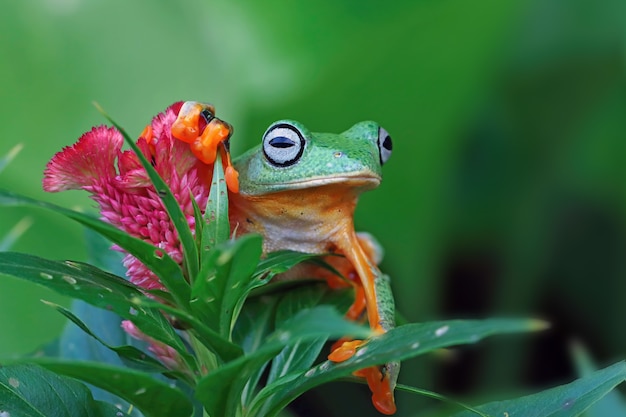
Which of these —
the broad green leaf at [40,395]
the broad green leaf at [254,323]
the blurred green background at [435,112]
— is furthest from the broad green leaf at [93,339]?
the blurred green background at [435,112]

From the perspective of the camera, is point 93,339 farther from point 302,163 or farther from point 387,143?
point 387,143

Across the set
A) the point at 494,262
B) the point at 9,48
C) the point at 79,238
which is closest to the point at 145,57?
the point at 9,48

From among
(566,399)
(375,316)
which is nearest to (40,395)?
(375,316)

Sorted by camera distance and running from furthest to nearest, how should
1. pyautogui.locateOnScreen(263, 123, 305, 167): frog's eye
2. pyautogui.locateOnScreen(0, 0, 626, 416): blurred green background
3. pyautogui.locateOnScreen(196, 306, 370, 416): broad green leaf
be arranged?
pyautogui.locateOnScreen(0, 0, 626, 416): blurred green background < pyautogui.locateOnScreen(263, 123, 305, 167): frog's eye < pyautogui.locateOnScreen(196, 306, 370, 416): broad green leaf

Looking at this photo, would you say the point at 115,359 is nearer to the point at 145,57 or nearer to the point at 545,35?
the point at 145,57

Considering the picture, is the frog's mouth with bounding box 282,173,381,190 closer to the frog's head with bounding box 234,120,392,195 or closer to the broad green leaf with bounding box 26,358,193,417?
the frog's head with bounding box 234,120,392,195

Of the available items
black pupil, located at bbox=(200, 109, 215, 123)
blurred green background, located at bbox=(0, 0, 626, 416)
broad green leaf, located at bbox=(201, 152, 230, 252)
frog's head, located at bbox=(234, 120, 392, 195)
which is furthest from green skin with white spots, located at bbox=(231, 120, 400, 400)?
blurred green background, located at bbox=(0, 0, 626, 416)
